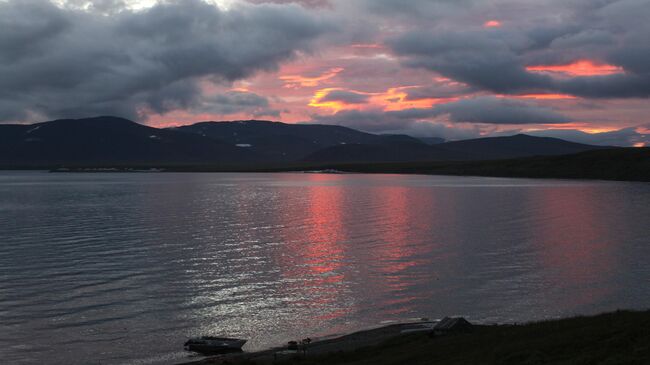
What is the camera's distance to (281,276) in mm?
49188

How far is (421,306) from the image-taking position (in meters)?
39.3

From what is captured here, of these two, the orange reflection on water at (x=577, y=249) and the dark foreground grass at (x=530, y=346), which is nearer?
the dark foreground grass at (x=530, y=346)

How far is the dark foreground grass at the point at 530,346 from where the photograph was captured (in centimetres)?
2188

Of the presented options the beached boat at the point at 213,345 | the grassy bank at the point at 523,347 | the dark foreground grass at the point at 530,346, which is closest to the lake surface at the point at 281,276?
the beached boat at the point at 213,345

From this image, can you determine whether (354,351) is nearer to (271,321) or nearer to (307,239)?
(271,321)

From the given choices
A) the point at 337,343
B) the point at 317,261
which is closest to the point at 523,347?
the point at 337,343

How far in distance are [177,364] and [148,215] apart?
75.5 m

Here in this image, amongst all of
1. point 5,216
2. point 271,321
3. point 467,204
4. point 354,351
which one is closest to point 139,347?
point 271,321

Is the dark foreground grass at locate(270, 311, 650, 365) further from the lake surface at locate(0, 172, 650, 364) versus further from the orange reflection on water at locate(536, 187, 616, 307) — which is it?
the orange reflection on water at locate(536, 187, 616, 307)

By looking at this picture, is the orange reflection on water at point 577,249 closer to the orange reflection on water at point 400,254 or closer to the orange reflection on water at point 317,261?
the orange reflection on water at point 400,254

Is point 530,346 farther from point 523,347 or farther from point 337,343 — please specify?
point 337,343

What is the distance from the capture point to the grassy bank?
72.1 ft

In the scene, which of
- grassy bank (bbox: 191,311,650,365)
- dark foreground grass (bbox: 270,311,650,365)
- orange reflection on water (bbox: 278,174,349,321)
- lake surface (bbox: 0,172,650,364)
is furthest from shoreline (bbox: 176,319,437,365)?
orange reflection on water (bbox: 278,174,349,321)

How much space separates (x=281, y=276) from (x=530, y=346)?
27.5m
